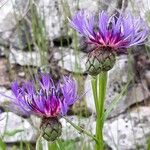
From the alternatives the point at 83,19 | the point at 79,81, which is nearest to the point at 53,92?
the point at 83,19

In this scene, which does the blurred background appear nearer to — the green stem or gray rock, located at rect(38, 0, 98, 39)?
gray rock, located at rect(38, 0, 98, 39)

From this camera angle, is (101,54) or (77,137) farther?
(77,137)

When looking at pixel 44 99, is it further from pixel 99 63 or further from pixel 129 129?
pixel 129 129

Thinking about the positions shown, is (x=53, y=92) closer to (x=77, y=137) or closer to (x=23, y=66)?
(x=77, y=137)

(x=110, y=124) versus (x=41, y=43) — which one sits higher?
(x=41, y=43)

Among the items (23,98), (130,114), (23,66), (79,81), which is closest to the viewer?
(23,98)

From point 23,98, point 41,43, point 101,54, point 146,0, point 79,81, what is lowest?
point 23,98

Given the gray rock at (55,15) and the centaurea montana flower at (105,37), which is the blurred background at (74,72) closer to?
the gray rock at (55,15)
